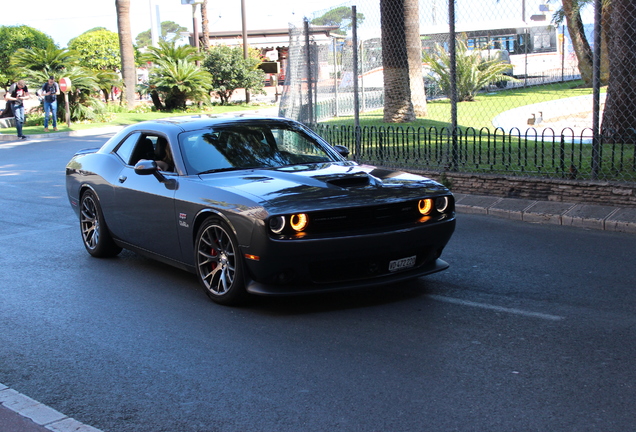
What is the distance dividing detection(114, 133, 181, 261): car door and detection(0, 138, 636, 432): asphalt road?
1.22ft

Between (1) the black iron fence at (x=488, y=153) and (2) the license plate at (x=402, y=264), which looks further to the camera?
(1) the black iron fence at (x=488, y=153)

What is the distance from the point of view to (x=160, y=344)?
16.8ft

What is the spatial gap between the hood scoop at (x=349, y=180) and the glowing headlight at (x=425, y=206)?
0.45 m

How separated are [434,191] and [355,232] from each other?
906 millimetres

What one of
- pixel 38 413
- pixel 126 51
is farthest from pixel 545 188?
pixel 126 51

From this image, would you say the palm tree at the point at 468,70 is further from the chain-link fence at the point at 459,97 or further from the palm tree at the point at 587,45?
the palm tree at the point at 587,45

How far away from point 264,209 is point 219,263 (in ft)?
2.56

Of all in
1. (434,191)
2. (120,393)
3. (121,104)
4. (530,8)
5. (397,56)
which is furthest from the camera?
(121,104)

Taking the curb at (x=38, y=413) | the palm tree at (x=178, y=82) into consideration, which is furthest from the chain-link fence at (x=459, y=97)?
the palm tree at (x=178, y=82)

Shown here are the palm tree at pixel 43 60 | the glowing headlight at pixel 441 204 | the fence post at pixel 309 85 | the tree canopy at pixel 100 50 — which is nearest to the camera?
the glowing headlight at pixel 441 204

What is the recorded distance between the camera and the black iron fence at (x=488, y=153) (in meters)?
9.20

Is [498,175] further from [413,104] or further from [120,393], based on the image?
[413,104]

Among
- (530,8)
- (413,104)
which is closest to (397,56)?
(413,104)

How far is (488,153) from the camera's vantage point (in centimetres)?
1047
